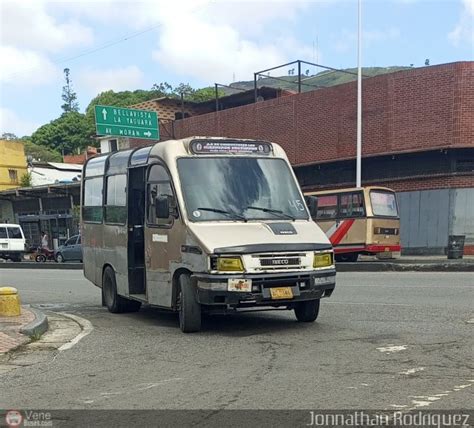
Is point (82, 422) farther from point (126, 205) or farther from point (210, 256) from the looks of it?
point (126, 205)

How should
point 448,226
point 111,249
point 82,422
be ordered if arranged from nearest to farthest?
point 82,422 → point 111,249 → point 448,226

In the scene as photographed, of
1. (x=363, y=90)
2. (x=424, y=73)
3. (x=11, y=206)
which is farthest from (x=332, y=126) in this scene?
(x=11, y=206)

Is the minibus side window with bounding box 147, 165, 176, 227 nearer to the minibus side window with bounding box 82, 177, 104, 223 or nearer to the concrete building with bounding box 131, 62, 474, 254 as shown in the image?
the minibus side window with bounding box 82, 177, 104, 223

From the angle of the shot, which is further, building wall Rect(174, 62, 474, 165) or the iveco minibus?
building wall Rect(174, 62, 474, 165)

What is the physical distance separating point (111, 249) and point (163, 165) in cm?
267

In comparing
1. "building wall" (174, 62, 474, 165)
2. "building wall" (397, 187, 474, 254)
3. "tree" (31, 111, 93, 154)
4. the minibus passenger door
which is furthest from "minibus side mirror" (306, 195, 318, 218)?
"tree" (31, 111, 93, 154)

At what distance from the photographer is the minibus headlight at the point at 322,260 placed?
27.3ft

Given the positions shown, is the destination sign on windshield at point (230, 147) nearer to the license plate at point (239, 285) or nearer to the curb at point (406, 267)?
the license plate at point (239, 285)

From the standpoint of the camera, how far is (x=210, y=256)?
7883 millimetres

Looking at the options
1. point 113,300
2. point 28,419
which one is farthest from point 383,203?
point 28,419

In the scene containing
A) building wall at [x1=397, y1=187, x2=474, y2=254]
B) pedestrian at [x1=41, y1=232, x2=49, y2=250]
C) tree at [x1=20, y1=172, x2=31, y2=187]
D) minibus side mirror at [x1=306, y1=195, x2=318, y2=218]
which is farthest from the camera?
tree at [x1=20, y1=172, x2=31, y2=187]

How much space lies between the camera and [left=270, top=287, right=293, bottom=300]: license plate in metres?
7.96

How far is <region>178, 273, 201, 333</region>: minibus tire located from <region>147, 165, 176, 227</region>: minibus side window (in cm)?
96

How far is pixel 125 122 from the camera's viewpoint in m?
29.0
